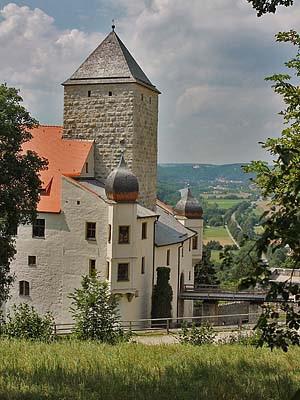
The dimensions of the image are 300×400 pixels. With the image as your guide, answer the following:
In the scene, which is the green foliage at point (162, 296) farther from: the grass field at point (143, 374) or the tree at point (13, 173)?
the grass field at point (143, 374)

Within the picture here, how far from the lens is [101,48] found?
3456 cm

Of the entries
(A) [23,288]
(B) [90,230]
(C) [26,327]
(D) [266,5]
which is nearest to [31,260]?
(A) [23,288]

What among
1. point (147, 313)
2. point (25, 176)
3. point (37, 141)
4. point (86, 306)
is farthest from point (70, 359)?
point (37, 141)

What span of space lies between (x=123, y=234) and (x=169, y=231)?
6652mm

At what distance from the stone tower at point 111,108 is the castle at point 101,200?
A: 5 cm

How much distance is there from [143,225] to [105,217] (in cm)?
250

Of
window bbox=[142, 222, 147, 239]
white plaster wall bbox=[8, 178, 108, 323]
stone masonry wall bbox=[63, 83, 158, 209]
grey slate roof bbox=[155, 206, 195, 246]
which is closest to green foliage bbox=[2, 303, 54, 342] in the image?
white plaster wall bbox=[8, 178, 108, 323]

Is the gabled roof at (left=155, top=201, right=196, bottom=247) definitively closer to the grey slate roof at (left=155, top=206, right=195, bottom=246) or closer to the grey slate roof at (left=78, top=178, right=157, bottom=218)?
the grey slate roof at (left=155, top=206, right=195, bottom=246)

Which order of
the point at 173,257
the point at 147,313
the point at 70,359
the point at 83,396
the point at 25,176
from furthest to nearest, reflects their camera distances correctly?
1. the point at 173,257
2. the point at 147,313
3. the point at 25,176
4. the point at 70,359
5. the point at 83,396

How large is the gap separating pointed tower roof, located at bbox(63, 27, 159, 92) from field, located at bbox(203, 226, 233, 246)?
302 ft

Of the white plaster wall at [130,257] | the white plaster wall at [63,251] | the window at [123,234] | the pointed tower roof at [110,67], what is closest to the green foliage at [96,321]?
the white plaster wall at [130,257]

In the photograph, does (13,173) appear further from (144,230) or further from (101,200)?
(144,230)

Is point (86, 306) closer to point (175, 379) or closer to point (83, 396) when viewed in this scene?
point (175, 379)

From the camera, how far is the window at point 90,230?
30.7 m
